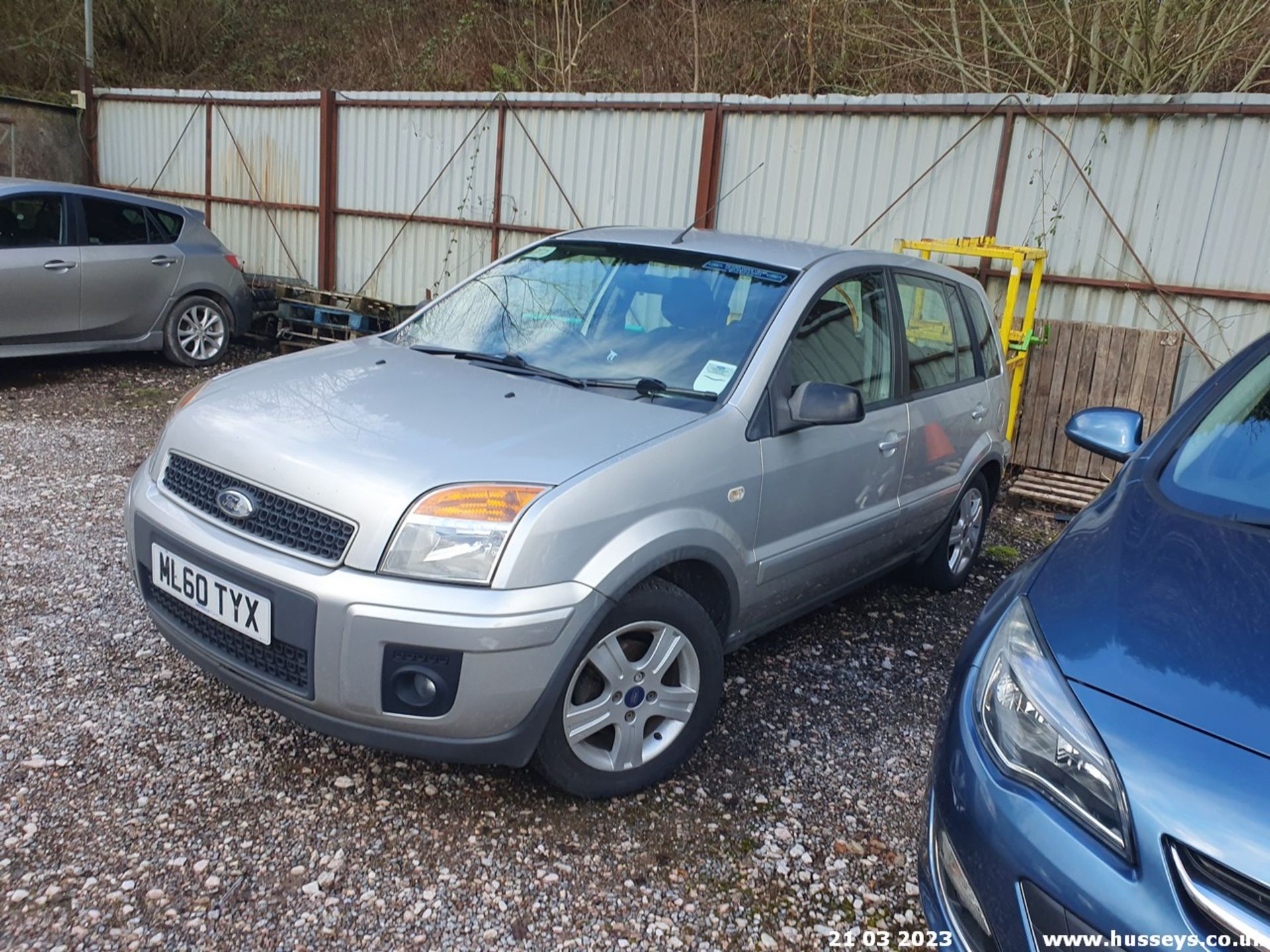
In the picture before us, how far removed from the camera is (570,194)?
9242 millimetres

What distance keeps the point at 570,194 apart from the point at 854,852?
753cm

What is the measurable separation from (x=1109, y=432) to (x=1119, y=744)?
1.67m

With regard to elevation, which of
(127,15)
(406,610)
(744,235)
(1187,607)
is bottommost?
(406,610)

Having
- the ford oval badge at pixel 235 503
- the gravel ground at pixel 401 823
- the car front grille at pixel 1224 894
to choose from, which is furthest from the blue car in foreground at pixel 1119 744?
the ford oval badge at pixel 235 503

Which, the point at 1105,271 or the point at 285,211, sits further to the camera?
the point at 285,211

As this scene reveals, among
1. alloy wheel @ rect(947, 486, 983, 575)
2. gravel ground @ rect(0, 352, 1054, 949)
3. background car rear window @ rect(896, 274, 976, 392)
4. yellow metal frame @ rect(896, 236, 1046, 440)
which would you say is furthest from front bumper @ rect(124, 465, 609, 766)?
yellow metal frame @ rect(896, 236, 1046, 440)

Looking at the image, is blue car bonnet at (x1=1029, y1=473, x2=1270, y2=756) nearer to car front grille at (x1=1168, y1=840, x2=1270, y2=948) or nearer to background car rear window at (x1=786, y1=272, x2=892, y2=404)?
car front grille at (x1=1168, y1=840, x2=1270, y2=948)

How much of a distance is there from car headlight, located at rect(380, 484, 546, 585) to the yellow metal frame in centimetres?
473

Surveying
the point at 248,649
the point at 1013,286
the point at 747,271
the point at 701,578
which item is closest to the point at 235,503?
the point at 248,649

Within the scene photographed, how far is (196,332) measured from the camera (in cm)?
878

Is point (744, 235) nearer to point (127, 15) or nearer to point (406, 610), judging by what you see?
point (406, 610)

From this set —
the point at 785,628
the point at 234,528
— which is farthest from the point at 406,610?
the point at 785,628

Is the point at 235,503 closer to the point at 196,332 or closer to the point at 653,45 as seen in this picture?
the point at 196,332

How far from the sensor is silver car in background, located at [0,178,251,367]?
7.38m
